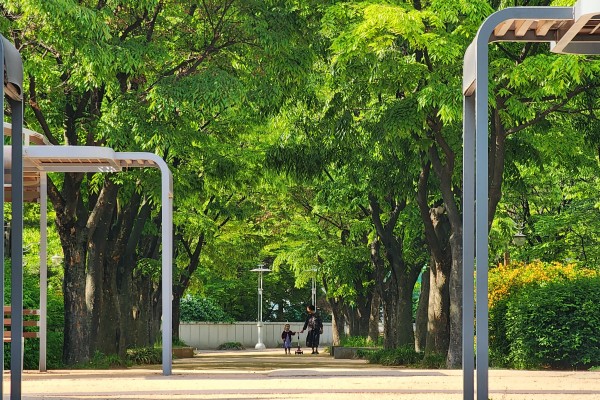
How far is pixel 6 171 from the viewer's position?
67.5ft

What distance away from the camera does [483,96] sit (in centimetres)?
1049

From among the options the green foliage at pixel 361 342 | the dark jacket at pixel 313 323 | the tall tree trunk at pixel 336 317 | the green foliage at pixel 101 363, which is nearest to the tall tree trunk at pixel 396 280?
the green foliage at pixel 361 342

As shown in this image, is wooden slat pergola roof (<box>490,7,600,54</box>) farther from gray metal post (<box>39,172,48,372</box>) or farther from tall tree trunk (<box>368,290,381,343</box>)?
tall tree trunk (<box>368,290,381,343</box>)

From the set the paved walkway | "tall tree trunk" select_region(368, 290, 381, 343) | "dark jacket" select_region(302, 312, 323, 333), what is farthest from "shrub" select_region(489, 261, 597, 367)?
"dark jacket" select_region(302, 312, 323, 333)

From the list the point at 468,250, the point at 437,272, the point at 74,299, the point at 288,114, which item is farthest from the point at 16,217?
the point at 288,114

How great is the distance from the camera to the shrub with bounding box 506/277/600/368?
22953 mm

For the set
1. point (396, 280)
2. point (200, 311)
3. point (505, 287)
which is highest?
point (396, 280)

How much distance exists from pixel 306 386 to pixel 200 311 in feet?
208

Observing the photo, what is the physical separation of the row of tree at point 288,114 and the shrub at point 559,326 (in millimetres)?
1790

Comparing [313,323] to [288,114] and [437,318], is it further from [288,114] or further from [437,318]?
[437,318]

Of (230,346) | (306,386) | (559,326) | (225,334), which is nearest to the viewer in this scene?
(306,386)

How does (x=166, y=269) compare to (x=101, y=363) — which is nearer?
(x=166, y=269)

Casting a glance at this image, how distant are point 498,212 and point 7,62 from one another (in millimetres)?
28338

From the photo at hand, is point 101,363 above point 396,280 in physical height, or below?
below
